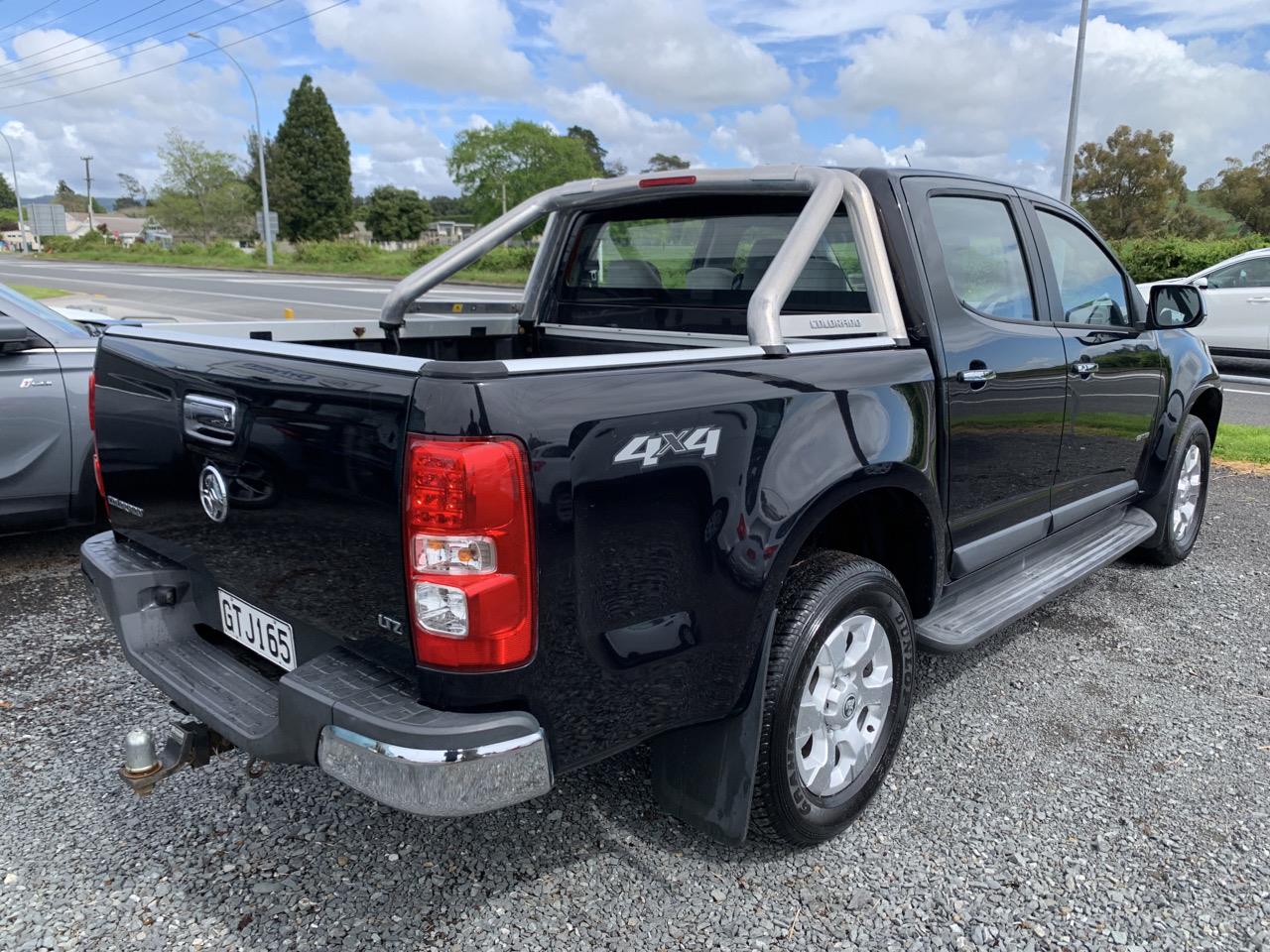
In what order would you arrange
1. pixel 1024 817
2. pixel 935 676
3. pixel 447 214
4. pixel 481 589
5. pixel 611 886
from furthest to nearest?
pixel 447 214 < pixel 935 676 < pixel 1024 817 < pixel 611 886 < pixel 481 589

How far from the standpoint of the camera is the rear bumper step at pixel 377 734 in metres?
1.87

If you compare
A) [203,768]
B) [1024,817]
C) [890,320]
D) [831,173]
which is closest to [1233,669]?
[1024,817]

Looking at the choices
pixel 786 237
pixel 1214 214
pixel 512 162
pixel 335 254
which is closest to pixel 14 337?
pixel 786 237

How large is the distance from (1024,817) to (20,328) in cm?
473

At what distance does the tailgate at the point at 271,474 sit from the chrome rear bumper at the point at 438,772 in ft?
0.69

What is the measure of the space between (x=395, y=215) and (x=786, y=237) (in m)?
83.5

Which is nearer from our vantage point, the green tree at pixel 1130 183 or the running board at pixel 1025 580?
the running board at pixel 1025 580

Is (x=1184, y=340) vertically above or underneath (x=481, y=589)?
above

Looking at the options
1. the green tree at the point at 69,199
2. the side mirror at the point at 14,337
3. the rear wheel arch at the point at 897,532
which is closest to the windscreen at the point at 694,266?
the rear wheel arch at the point at 897,532

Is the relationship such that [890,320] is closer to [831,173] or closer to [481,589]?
[831,173]

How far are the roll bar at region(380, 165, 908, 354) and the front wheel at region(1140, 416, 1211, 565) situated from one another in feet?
8.32

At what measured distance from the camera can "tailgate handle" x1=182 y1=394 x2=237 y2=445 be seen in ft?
7.52

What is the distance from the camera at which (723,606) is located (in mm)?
2207

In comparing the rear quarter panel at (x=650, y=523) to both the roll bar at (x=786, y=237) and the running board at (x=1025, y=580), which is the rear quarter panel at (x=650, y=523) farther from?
the running board at (x=1025, y=580)
